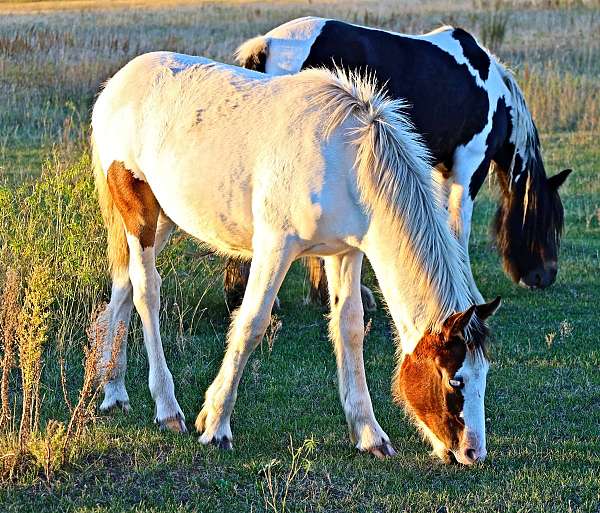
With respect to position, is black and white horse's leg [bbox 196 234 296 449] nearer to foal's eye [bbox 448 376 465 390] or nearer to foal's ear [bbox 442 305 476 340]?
foal's ear [bbox 442 305 476 340]

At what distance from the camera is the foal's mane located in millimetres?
4375

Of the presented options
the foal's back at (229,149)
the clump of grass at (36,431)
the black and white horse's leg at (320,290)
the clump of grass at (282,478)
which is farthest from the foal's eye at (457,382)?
the black and white horse's leg at (320,290)

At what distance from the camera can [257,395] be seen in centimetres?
570

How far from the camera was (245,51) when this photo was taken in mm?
6609

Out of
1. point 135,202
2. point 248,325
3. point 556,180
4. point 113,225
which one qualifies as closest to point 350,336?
point 248,325

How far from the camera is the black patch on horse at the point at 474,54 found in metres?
7.41

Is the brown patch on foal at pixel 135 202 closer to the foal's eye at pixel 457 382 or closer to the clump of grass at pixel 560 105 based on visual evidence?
the foal's eye at pixel 457 382

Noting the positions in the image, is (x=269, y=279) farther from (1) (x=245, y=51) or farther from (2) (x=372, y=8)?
(2) (x=372, y=8)

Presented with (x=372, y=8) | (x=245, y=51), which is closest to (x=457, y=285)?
(x=245, y=51)

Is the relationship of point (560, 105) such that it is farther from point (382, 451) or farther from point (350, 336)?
point (382, 451)

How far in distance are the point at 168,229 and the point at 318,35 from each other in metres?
2.10

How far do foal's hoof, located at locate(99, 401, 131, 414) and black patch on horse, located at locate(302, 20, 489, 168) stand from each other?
2.89 meters

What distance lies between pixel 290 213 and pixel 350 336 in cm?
86

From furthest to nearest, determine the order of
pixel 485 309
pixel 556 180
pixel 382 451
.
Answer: pixel 556 180
pixel 382 451
pixel 485 309
